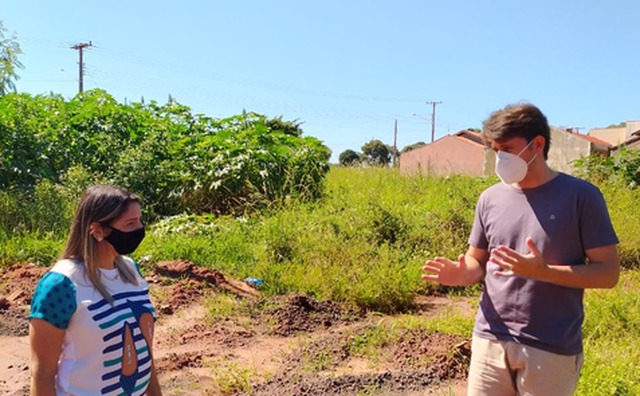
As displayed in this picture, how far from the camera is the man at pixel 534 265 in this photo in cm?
203

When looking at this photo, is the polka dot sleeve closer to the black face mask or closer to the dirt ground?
the black face mask

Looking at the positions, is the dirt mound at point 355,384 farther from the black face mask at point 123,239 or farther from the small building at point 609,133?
the small building at point 609,133

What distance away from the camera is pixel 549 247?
6.83 ft

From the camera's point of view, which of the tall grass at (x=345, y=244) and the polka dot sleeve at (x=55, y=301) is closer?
Result: the polka dot sleeve at (x=55, y=301)

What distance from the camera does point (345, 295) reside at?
557 centimetres

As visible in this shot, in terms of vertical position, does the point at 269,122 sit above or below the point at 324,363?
above

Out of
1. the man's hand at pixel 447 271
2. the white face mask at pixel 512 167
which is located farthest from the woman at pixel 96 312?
the white face mask at pixel 512 167

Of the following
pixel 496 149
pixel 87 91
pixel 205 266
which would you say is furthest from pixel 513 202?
pixel 87 91

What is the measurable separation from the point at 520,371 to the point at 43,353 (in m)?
1.72

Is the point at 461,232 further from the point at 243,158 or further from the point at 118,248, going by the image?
the point at 118,248

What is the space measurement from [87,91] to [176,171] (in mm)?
3697

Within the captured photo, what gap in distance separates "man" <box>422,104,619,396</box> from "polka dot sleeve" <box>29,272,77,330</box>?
1490 mm

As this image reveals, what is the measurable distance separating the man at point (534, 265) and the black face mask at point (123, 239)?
133 centimetres

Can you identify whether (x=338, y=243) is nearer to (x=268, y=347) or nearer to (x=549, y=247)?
(x=268, y=347)
